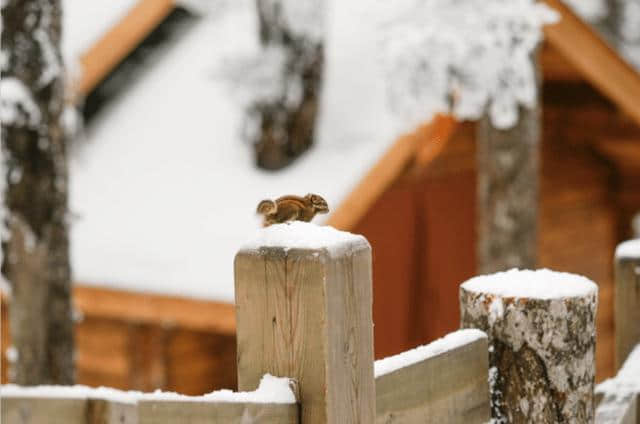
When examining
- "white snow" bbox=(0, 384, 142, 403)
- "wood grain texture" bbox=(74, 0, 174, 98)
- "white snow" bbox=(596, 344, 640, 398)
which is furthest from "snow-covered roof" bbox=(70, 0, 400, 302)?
"white snow" bbox=(0, 384, 142, 403)

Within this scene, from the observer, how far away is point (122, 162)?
10.2 meters

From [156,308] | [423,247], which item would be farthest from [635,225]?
[156,308]

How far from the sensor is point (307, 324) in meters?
2.02

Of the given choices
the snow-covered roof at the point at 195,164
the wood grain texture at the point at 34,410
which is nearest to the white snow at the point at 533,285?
the wood grain texture at the point at 34,410

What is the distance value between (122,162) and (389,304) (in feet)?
8.44

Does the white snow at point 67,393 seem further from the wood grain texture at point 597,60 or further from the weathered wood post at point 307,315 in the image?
the wood grain texture at point 597,60

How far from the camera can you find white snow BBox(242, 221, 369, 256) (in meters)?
2.04

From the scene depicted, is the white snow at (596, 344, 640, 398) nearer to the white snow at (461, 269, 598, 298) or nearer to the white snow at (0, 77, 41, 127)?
the white snow at (461, 269, 598, 298)

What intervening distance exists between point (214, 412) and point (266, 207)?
40 cm

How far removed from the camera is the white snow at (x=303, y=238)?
2.04 metres

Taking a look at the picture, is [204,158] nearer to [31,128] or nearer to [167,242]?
[167,242]

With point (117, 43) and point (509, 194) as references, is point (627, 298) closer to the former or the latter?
point (509, 194)

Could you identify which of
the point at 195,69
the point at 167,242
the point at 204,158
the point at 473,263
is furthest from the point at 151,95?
the point at 473,263

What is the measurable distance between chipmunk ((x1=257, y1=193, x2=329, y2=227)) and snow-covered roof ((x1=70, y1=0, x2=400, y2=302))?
564 cm
